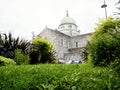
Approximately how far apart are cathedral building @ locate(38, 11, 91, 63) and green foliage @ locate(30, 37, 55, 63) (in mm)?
38523

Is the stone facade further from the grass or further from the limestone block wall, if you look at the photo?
the grass

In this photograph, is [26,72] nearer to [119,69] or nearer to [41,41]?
[119,69]

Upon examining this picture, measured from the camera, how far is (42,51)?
40.4 feet

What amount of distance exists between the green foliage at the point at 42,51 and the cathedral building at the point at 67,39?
3852 cm

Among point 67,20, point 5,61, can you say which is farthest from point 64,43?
point 5,61

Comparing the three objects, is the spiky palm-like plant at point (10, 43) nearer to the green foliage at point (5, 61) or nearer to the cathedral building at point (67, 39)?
the green foliage at point (5, 61)

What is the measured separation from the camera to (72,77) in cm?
494

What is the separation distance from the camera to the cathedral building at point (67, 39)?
56003 millimetres

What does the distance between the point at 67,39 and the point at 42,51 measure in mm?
51619

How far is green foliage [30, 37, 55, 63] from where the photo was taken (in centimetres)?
1173

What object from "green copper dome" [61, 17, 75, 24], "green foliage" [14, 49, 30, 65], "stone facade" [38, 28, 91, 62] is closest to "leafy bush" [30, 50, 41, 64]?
"green foliage" [14, 49, 30, 65]

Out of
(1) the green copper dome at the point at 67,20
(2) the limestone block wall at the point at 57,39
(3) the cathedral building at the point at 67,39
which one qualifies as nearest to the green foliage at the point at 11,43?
(3) the cathedral building at the point at 67,39

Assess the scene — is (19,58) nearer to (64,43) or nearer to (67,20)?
(64,43)

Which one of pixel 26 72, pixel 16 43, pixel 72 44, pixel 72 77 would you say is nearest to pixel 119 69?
pixel 72 77
